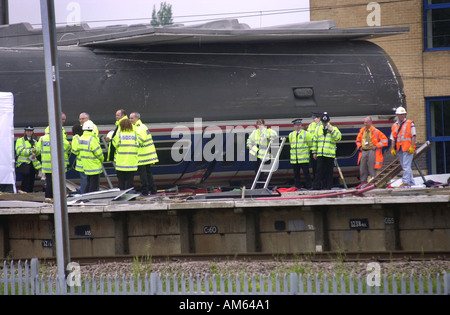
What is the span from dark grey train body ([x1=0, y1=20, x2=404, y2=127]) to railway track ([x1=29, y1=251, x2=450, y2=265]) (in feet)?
Result: 18.6

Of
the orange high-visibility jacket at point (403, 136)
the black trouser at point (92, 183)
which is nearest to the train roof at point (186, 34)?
the black trouser at point (92, 183)

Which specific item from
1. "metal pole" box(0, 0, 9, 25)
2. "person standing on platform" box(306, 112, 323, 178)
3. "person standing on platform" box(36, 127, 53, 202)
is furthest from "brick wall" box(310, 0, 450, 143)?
"person standing on platform" box(36, 127, 53, 202)

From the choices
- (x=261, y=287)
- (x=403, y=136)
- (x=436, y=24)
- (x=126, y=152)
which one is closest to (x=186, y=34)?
(x=126, y=152)

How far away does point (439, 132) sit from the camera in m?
25.5

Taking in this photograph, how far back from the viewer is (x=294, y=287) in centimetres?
837

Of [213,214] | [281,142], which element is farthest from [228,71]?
[213,214]

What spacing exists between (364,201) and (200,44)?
7.90 metres

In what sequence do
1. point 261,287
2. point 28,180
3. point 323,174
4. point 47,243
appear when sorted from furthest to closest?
point 28,180 → point 323,174 → point 47,243 → point 261,287

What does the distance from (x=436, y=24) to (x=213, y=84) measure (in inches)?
427

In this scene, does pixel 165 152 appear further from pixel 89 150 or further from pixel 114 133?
pixel 89 150

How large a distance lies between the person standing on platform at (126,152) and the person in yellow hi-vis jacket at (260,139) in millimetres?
3443

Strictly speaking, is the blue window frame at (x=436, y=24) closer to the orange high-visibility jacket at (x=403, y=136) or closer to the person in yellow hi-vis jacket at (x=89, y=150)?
the orange high-visibility jacket at (x=403, y=136)
